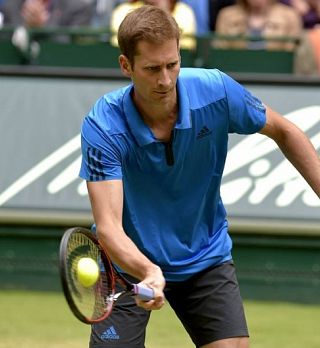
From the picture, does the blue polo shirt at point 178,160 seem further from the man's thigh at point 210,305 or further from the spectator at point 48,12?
the spectator at point 48,12

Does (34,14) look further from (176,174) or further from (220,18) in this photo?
(176,174)

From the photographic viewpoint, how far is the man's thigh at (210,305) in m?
5.20

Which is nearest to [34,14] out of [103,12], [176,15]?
[103,12]

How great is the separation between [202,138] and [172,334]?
3290 millimetres

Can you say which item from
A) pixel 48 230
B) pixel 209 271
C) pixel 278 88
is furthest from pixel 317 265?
pixel 209 271

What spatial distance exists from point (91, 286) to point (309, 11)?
7444 mm

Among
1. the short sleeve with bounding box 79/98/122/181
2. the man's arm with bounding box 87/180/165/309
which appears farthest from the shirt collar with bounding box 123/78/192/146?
the man's arm with bounding box 87/180/165/309

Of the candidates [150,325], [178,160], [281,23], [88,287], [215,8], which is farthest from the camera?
[215,8]

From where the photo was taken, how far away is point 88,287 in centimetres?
465

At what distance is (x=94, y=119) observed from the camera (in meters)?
5.05

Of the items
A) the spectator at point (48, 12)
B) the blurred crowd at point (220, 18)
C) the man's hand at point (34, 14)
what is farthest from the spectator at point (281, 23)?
the man's hand at point (34, 14)

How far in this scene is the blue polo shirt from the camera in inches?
199

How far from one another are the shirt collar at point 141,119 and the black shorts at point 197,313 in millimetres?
682

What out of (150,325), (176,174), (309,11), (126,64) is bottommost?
(150,325)
